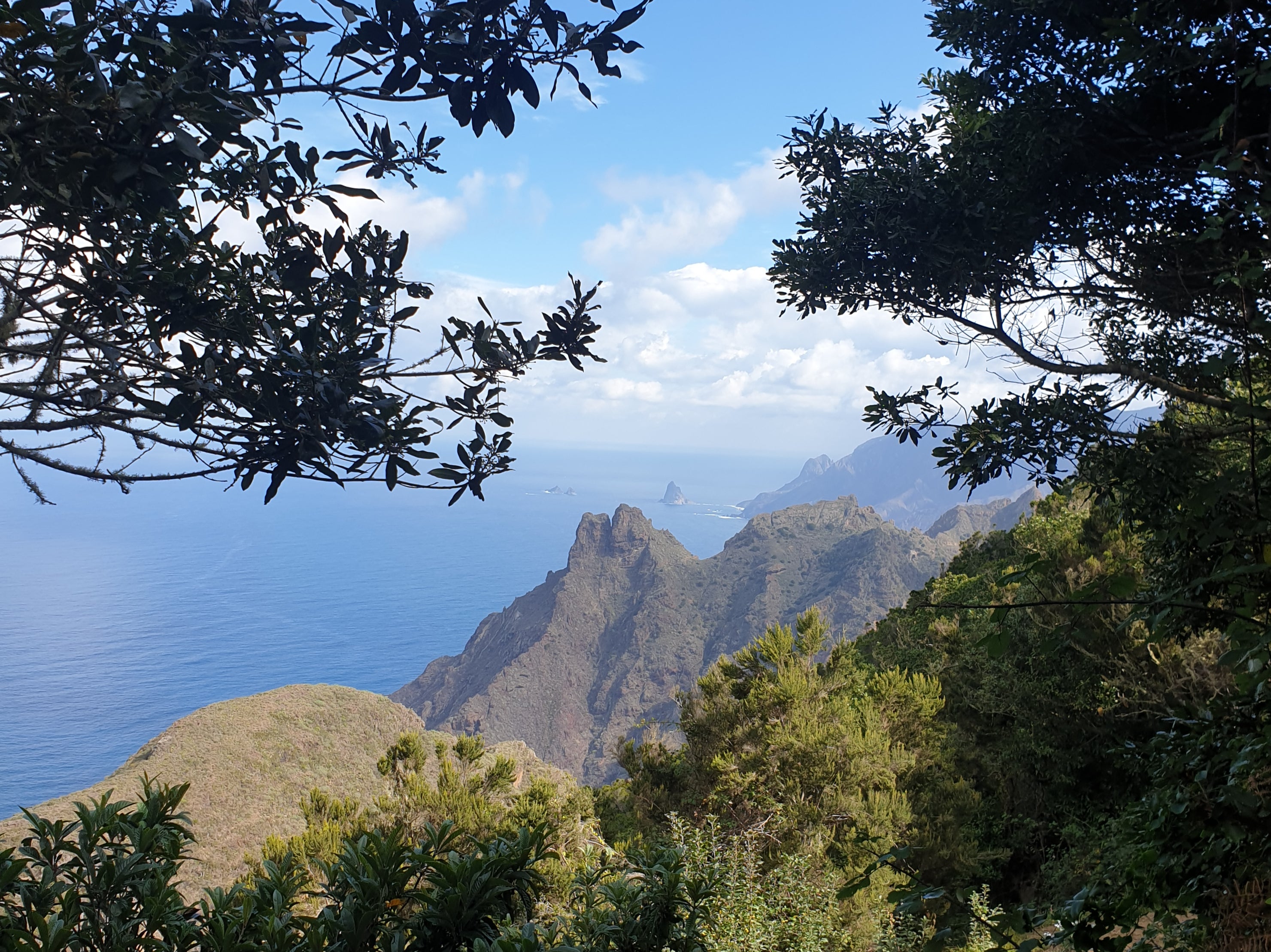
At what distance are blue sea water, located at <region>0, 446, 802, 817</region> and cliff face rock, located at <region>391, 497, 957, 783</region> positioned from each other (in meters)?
19.3

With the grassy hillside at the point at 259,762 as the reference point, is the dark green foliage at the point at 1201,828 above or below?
above

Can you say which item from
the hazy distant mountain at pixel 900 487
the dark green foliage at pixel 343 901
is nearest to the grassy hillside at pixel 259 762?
the dark green foliage at pixel 343 901

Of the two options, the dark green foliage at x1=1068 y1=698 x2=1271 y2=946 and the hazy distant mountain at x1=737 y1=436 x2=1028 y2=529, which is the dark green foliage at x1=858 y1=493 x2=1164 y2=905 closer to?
the dark green foliage at x1=1068 y1=698 x2=1271 y2=946

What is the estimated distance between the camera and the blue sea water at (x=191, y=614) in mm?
73938

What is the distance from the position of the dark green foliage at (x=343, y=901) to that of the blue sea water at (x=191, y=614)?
50.2m

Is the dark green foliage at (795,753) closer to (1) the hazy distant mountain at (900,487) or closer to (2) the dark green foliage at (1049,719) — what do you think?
(2) the dark green foliage at (1049,719)

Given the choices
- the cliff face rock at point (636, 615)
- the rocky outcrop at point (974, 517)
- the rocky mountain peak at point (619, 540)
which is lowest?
the cliff face rock at point (636, 615)

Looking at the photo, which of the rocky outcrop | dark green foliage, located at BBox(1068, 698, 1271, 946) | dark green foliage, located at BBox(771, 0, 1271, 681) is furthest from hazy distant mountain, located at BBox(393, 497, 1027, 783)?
dark green foliage, located at BBox(1068, 698, 1271, 946)

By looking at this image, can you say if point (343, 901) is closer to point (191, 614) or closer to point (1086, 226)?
point (1086, 226)

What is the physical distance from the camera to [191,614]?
371 ft

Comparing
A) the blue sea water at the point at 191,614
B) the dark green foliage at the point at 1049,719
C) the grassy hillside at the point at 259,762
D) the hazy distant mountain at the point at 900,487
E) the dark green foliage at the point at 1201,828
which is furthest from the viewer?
the hazy distant mountain at the point at 900,487

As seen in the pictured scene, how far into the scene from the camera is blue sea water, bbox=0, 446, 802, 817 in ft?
243

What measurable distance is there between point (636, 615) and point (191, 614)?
78960 millimetres

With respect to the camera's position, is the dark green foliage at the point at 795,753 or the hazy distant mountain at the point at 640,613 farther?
the hazy distant mountain at the point at 640,613
